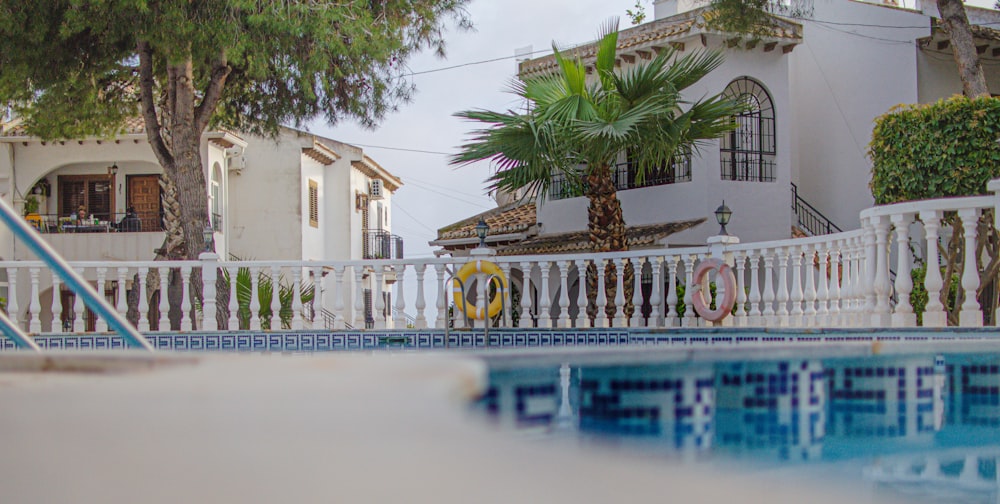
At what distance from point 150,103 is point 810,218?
11.9m

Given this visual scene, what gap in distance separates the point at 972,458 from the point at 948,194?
704cm

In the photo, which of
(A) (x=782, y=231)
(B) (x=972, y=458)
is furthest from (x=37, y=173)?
(B) (x=972, y=458)

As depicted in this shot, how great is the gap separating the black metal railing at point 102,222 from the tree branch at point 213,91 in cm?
1366

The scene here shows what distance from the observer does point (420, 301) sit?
1062cm

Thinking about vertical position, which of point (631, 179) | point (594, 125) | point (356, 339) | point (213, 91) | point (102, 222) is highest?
point (213, 91)

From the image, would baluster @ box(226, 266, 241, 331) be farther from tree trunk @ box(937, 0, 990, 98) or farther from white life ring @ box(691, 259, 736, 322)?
tree trunk @ box(937, 0, 990, 98)

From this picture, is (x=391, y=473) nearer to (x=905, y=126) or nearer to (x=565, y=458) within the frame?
(x=565, y=458)

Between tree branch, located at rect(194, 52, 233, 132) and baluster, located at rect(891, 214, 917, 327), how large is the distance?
32.0 ft

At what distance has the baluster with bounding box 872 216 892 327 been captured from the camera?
7457mm

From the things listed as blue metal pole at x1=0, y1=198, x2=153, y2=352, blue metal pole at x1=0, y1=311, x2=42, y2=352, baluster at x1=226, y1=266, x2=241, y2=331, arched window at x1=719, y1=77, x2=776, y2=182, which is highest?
arched window at x1=719, y1=77, x2=776, y2=182

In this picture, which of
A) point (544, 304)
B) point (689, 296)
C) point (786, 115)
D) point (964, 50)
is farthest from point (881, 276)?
point (786, 115)

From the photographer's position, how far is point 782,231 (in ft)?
59.1

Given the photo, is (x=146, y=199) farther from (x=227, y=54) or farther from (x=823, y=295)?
(x=823, y=295)

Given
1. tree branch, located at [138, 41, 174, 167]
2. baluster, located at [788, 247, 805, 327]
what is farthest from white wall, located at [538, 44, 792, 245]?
tree branch, located at [138, 41, 174, 167]
